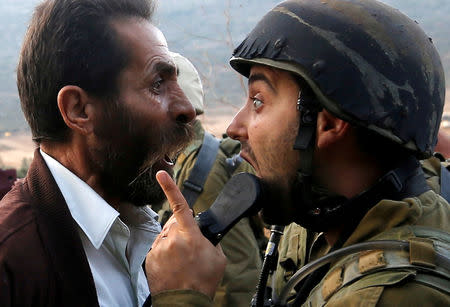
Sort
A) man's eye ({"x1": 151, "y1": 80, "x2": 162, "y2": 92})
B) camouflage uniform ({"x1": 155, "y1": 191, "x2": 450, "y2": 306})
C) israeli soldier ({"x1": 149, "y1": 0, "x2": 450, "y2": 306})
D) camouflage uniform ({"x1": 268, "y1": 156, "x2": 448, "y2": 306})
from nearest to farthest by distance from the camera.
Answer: camouflage uniform ({"x1": 155, "y1": 191, "x2": 450, "y2": 306})
israeli soldier ({"x1": 149, "y1": 0, "x2": 450, "y2": 306})
man's eye ({"x1": 151, "y1": 80, "x2": 162, "y2": 92})
camouflage uniform ({"x1": 268, "y1": 156, "x2": 448, "y2": 306})

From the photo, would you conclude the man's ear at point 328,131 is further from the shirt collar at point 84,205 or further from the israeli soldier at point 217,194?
the israeli soldier at point 217,194

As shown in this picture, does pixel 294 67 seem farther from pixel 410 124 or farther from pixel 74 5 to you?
pixel 74 5

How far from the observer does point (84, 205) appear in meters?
→ 2.04

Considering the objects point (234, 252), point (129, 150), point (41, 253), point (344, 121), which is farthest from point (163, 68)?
point (234, 252)

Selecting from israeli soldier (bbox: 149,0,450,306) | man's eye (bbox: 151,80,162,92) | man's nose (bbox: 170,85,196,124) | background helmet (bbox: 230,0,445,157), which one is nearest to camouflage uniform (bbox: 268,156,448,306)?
israeli soldier (bbox: 149,0,450,306)

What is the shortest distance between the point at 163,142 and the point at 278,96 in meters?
0.48

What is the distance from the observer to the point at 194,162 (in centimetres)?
388

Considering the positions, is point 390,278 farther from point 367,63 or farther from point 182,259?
point 367,63

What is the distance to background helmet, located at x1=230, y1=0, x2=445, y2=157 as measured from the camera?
199 centimetres

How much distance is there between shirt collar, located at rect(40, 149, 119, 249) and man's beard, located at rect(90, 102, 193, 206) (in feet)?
0.47

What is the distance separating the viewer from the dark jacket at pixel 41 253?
1.71 metres

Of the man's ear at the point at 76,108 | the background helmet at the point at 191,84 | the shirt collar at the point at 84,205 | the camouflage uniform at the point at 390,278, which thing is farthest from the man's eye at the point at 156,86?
the background helmet at the point at 191,84

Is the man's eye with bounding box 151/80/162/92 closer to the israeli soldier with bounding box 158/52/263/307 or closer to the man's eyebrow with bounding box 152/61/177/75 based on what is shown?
the man's eyebrow with bounding box 152/61/177/75

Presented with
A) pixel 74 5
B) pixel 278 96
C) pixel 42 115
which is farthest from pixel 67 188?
pixel 278 96
